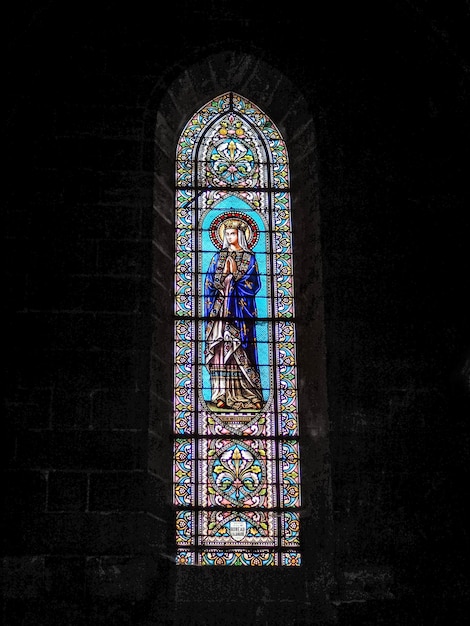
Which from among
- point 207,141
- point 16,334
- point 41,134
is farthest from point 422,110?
point 16,334

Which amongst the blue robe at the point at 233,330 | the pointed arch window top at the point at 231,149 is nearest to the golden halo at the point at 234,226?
the blue robe at the point at 233,330

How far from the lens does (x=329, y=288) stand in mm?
8680

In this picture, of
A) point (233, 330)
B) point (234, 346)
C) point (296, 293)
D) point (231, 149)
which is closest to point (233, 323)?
point (233, 330)

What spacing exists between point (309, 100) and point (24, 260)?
2.70 meters

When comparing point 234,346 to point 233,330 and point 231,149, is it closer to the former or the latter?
point 233,330

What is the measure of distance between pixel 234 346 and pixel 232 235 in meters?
0.99

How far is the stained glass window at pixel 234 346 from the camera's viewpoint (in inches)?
328

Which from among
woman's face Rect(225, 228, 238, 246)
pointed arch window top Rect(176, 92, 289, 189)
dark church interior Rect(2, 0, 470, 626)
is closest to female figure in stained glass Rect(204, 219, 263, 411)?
woman's face Rect(225, 228, 238, 246)

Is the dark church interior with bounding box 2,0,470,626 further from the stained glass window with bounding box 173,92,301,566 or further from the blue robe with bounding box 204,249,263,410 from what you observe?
the blue robe with bounding box 204,249,263,410

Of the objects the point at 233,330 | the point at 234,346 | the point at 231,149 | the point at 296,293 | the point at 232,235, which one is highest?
the point at 231,149

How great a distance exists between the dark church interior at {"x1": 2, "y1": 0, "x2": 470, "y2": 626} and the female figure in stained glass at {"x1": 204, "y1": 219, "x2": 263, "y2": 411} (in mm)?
349

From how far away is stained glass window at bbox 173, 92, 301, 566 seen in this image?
8336 millimetres

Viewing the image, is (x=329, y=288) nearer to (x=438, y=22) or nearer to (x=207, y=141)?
(x=207, y=141)

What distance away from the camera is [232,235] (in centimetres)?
933
